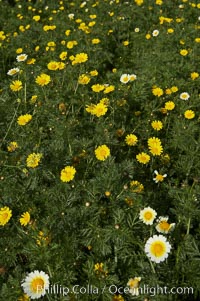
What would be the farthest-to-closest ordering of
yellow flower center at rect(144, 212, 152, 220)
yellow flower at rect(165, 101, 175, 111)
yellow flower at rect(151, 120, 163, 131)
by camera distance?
yellow flower at rect(165, 101, 175, 111) → yellow flower at rect(151, 120, 163, 131) → yellow flower center at rect(144, 212, 152, 220)

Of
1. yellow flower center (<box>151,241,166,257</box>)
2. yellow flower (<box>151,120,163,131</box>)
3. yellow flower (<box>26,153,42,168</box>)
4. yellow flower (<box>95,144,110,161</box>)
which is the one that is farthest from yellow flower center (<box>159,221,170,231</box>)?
yellow flower (<box>151,120,163,131</box>)

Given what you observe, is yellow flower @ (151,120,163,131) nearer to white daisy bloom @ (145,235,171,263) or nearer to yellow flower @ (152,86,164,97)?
yellow flower @ (152,86,164,97)

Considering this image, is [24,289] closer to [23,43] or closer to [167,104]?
[167,104]

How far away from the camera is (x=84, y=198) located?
271cm

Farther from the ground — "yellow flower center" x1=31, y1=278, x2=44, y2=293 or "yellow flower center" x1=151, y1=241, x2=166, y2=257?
"yellow flower center" x1=151, y1=241, x2=166, y2=257

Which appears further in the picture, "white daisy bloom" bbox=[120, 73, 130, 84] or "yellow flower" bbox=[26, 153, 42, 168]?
"white daisy bloom" bbox=[120, 73, 130, 84]

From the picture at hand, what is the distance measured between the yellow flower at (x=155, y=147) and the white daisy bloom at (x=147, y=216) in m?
0.89

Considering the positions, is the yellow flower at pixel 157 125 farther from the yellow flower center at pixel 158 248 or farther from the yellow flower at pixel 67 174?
the yellow flower center at pixel 158 248

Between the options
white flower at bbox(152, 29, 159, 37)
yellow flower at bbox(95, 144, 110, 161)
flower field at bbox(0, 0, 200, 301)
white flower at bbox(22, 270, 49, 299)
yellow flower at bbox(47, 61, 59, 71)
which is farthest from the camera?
white flower at bbox(152, 29, 159, 37)

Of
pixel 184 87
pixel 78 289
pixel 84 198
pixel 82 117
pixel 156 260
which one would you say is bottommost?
pixel 78 289

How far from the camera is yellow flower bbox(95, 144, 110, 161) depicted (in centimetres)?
299

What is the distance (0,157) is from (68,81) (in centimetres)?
154

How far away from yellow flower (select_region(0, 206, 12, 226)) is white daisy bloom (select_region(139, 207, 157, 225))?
3.25 feet

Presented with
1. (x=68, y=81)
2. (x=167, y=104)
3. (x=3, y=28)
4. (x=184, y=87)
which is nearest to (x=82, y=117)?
(x=68, y=81)
